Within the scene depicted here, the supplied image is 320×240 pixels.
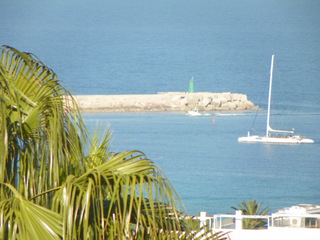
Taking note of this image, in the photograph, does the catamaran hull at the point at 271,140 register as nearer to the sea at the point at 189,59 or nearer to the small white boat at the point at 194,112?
the sea at the point at 189,59

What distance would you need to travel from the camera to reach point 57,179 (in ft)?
4.18

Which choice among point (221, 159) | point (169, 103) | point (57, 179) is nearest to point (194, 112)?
point (169, 103)

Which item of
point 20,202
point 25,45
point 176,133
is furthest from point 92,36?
point 20,202

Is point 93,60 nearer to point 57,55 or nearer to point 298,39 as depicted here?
point 57,55

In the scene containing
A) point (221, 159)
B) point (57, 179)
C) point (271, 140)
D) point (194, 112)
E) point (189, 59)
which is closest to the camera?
point (57, 179)

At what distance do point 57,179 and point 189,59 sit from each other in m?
66.5

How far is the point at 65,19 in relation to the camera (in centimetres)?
7269

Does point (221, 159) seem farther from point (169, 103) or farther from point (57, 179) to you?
point (57, 179)

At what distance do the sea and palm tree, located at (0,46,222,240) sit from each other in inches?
1007

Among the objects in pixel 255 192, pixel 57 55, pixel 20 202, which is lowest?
pixel 20 202

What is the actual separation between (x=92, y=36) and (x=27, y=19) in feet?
29.2

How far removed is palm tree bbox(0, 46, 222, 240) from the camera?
3.54 ft

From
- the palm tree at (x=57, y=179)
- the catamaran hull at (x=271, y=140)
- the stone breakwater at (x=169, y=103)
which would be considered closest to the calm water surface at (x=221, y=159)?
the catamaran hull at (x=271, y=140)

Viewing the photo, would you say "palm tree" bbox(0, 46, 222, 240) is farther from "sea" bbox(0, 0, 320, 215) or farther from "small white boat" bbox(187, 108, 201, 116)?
"small white boat" bbox(187, 108, 201, 116)
